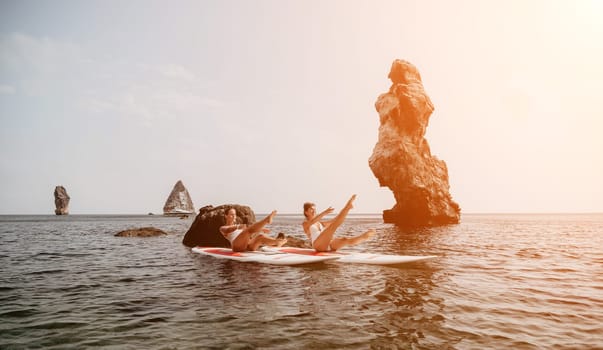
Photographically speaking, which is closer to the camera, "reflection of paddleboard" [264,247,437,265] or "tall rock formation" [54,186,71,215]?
"reflection of paddleboard" [264,247,437,265]

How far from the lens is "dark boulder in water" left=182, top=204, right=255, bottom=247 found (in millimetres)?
22766

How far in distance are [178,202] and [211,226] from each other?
507ft

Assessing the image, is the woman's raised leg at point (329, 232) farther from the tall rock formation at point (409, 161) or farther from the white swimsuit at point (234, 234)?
the tall rock formation at point (409, 161)

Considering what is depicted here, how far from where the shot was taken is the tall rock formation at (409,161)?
55375 millimetres

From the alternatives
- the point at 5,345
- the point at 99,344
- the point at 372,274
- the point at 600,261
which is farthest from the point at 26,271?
the point at 600,261

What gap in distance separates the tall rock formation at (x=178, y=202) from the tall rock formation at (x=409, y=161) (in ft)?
425

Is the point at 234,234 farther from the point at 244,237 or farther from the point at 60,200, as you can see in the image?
the point at 60,200

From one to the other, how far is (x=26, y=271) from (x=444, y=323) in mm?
14699

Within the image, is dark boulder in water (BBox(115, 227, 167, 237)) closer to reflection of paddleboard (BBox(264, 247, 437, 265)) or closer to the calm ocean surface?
the calm ocean surface

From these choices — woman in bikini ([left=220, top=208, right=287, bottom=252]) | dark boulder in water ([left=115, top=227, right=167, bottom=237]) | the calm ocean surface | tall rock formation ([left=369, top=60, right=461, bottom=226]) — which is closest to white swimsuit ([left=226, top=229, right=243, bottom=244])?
woman in bikini ([left=220, top=208, right=287, bottom=252])

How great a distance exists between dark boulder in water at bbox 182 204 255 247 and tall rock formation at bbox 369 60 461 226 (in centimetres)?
3727

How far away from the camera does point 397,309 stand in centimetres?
729

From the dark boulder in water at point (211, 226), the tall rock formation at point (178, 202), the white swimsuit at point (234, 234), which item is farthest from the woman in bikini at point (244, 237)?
the tall rock formation at point (178, 202)

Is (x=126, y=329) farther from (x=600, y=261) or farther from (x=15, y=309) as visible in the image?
(x=600, y=261)
